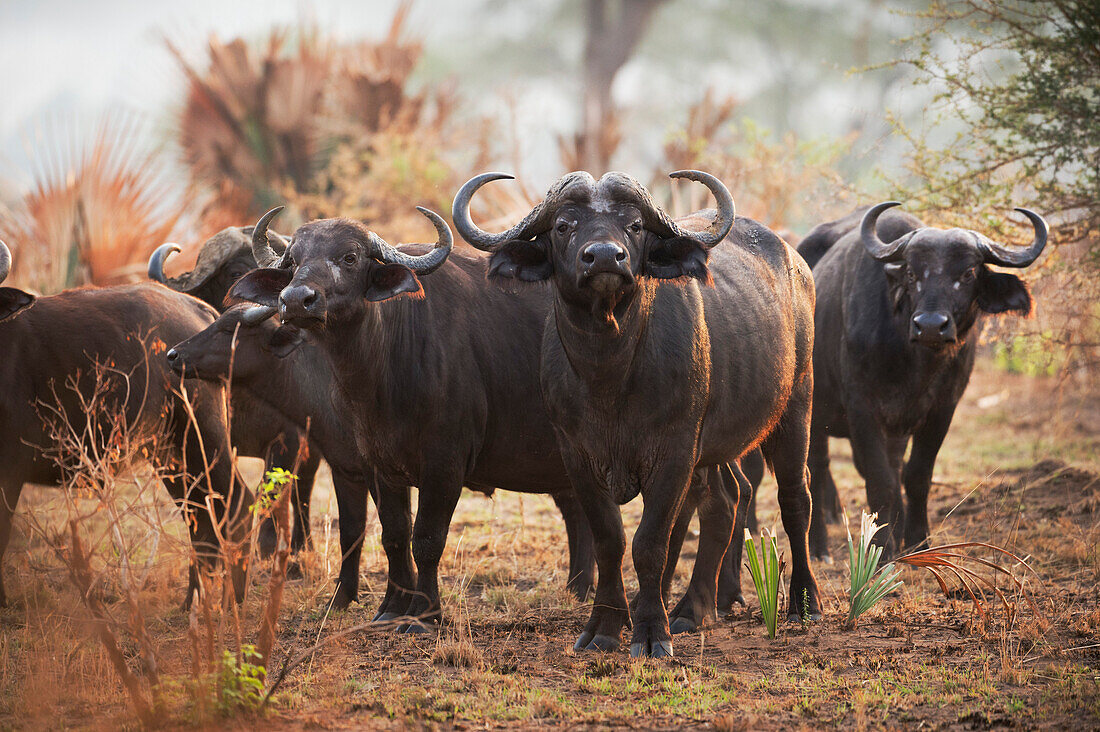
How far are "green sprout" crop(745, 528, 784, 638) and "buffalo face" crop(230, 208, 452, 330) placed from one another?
2.15 m

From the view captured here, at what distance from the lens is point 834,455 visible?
13.5 m

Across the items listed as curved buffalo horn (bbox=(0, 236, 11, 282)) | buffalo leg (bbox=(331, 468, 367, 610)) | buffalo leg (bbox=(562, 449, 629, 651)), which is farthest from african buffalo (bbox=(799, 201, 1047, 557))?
curved buffalo horn (bbox=(0, 236, 11, 282))

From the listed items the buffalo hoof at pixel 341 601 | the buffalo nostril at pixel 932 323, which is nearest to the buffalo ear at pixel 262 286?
the buffalo hoof at pixel 341 601

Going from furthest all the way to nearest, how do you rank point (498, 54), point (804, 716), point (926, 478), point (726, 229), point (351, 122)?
point (498, 54), point (351, 122), point (926, 478), point (726, 229), point (804, 716)

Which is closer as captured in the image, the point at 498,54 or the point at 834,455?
the point at 834,455

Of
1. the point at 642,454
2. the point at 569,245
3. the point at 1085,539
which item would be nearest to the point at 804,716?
the point at 642,454

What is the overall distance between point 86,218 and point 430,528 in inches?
279

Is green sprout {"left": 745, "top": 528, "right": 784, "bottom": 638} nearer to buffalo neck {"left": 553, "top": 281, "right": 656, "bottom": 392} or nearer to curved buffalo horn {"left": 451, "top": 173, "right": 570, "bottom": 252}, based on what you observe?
buffalo neck {"left": 553, "top": 281, "right": 656, "bottom": 392}

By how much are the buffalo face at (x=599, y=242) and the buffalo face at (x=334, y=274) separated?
507 mm

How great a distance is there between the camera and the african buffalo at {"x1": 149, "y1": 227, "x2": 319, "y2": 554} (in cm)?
791

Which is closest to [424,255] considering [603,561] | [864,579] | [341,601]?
[603,561]

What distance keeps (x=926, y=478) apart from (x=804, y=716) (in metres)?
3.85

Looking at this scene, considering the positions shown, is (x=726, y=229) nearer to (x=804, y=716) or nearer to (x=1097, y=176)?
(x=804, y=716)

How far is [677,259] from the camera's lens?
219 inches
